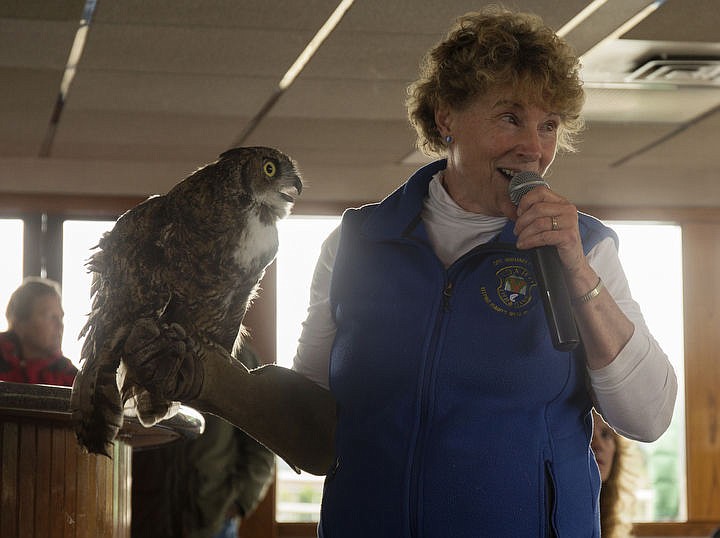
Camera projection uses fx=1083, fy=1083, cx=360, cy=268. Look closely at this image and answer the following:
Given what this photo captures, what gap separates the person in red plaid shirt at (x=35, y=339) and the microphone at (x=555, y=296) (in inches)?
120

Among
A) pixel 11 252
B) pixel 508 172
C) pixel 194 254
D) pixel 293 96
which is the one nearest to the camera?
pixel 508 172

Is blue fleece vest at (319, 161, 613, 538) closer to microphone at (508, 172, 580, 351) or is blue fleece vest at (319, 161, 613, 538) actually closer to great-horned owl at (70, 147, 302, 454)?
microphone at (508, 172, 580, 351)

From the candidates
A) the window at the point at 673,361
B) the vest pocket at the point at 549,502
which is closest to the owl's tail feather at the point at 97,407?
the vest pocket at the point at 549,502

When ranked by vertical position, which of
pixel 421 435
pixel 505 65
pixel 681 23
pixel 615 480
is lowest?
pixel 615 480

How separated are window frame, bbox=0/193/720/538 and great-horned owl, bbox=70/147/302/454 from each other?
4.77 m

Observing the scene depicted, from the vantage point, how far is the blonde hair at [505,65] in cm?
142

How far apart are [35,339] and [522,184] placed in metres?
3.26

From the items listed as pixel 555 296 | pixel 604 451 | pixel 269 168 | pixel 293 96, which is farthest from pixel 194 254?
pixel 293 96

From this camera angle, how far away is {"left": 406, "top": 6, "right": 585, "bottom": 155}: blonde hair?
1.42 m

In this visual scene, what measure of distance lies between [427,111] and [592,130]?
3.92 meters

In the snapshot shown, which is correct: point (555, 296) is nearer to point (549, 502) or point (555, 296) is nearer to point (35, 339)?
point (549, 502)

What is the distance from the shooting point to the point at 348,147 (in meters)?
5.86

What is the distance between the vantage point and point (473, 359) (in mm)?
1292

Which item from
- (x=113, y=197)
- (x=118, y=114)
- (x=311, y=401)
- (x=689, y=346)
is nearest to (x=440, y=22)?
(x=118, y=114)
